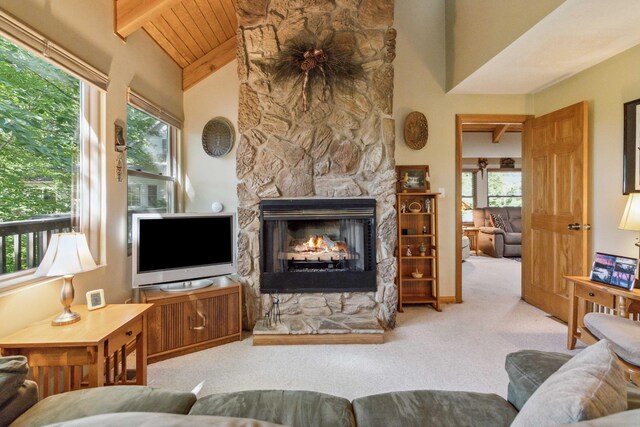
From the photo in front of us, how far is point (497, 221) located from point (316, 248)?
6064 mm

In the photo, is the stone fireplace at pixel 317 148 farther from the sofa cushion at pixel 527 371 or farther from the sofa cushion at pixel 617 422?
the sofa cushion at pixel 617 422


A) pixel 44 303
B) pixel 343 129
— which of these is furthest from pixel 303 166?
pixel 44 303

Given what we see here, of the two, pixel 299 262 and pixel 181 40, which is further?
pixel 181 40

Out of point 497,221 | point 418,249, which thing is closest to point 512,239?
point 497,221

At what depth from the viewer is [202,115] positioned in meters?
3.98

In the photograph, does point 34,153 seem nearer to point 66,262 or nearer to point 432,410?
point 66,262

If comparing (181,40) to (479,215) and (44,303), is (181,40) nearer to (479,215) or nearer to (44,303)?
(44,303)

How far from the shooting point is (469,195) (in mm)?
8828

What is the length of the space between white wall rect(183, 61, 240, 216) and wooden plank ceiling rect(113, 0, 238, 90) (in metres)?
0.13

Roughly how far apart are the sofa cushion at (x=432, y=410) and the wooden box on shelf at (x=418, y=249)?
2.52 m

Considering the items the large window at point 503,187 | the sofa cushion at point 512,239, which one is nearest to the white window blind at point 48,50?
the sofa cushion at point 512,239

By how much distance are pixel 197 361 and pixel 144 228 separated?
115 centimetres

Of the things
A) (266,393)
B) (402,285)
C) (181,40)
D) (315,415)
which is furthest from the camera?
(402,285)

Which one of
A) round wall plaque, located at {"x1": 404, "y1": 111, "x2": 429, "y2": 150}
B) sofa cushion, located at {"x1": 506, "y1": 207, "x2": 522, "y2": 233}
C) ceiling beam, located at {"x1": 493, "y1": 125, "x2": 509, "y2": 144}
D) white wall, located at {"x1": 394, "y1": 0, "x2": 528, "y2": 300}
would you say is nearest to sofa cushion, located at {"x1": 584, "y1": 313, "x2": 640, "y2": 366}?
white wall, located at {"x1": 394, "y1": 0, "x2": 528, "y2": 300}
